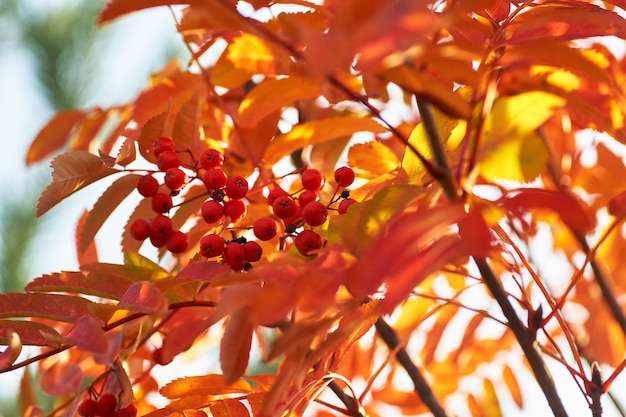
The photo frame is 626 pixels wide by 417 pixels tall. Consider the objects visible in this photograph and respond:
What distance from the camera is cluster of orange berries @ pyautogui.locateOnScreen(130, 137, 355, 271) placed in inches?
34.9

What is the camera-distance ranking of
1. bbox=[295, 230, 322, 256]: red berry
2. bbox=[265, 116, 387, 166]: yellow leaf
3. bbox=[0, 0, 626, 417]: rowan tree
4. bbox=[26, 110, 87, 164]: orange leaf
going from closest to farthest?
bbox=[0, 0, 626, 417]: rowan tree → bbox=[295, 230, 322, 256]: red berry → bbox=[265, 116, 387, 166]: yellow leaf → bbox=[26, 110, 87, 164]: orange leaf

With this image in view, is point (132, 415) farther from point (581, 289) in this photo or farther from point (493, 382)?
point (581, 289)

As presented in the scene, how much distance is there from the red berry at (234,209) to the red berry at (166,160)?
77mm

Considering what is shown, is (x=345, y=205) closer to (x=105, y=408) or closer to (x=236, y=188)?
(x=236, y=188)

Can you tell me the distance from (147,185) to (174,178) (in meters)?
0.04

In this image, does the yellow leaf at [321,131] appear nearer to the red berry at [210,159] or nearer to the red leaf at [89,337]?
the red berry at [210,159]

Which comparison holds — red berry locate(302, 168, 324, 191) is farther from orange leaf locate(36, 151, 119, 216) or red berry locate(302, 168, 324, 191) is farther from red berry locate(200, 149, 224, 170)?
orange leaf locate(36, 151, 119, 216)

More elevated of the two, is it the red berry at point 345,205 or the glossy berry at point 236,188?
the glossy berry at point 236,188

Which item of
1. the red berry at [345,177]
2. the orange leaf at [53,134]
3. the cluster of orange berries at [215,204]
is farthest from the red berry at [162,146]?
the orange leaf at [53,134]

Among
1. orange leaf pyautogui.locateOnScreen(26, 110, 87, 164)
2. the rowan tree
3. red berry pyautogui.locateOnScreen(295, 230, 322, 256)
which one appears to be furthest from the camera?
orange leaf pyautogui.locateOnScreen(26, 110, 87, 164)

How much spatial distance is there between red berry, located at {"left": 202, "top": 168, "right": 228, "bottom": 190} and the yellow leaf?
9 centimetres

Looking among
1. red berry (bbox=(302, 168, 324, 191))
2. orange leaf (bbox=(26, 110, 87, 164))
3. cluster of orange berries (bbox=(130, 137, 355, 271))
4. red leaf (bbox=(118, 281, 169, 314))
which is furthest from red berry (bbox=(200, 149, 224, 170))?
orange leaf (bbox=(26, 110, 87, 164))

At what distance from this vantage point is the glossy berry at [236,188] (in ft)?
3.03

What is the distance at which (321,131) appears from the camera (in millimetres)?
921
